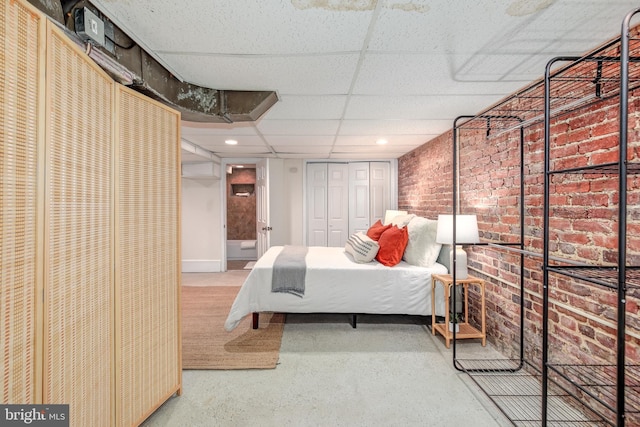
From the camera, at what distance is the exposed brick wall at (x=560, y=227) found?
163 cm

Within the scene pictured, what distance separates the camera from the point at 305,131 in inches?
145

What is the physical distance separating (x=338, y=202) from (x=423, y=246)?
284cm

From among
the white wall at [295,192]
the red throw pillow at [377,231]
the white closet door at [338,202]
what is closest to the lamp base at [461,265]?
the red throw pillow at [377,231]

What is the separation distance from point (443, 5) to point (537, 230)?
65.4 inches

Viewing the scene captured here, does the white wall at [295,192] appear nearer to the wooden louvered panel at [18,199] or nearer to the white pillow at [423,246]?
the white pillow at [423,246]

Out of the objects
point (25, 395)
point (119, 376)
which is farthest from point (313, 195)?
point (25, 395)

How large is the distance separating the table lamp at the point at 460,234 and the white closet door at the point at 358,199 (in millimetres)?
2727

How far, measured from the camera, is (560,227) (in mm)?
1969

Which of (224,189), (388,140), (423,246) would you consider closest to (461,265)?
(423,246)

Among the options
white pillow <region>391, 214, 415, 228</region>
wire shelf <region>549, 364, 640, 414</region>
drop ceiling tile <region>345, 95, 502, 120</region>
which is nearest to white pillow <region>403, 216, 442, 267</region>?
white pillow <region>391, 214, 415, 228</region>

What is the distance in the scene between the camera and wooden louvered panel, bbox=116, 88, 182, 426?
62.6 inches

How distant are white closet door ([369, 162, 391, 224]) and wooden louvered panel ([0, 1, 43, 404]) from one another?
5161 millimetres

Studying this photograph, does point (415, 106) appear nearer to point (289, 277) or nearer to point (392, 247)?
point (392, 247)

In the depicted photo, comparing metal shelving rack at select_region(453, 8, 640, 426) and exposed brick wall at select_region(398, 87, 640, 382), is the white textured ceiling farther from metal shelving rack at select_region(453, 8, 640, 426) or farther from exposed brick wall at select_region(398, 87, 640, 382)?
exposed brick wall at select_region(398, 87, 640, 382)
